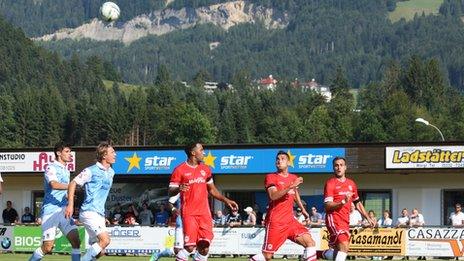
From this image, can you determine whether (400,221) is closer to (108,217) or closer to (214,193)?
(108,217)

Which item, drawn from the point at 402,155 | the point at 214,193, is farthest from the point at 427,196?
the point at 214,193

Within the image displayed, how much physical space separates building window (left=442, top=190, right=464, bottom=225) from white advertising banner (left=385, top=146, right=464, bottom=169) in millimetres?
1750

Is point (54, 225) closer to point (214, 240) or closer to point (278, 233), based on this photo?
point (278, 233)

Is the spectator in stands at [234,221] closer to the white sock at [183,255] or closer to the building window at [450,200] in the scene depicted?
the building window at [450,200]

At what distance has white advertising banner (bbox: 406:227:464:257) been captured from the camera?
31.4 meters

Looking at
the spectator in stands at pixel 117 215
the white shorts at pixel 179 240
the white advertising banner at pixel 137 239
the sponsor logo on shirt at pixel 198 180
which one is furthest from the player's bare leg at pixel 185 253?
the spectator in stands at pixel 117 215

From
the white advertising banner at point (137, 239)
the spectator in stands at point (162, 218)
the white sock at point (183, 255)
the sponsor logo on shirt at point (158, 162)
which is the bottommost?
the white sock at point (183, 255)

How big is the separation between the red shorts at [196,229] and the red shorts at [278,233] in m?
1.01

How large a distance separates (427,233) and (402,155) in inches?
255

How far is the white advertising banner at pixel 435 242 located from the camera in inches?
1236

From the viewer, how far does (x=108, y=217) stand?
43562mm

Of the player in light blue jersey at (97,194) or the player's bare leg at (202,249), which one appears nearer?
the player in light blue jersey at (97,194)

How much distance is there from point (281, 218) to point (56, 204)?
12.2ft

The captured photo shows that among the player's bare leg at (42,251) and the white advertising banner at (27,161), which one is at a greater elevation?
the white advertising banner at (27,161)
